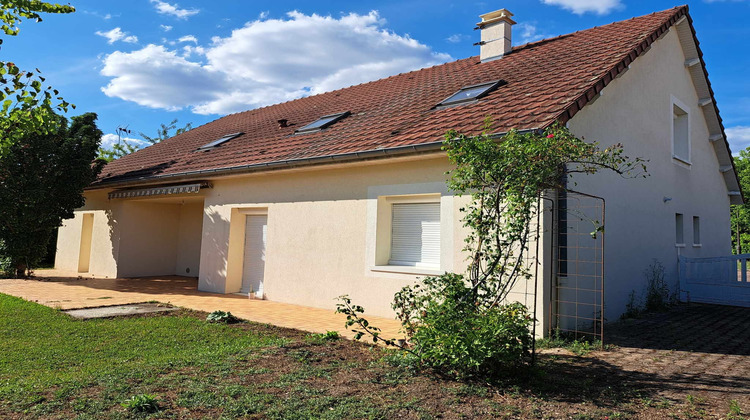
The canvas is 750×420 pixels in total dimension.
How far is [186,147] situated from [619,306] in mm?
14346

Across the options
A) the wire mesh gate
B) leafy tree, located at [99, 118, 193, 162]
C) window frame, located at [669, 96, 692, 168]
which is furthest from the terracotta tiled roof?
leafy tree, located at [99, 118, 193, 162]

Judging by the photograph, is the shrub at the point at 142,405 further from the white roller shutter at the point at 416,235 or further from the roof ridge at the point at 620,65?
the roof ridge at the point at 620,65

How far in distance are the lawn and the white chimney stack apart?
30.8ft

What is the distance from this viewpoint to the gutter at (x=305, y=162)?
8.00 meters

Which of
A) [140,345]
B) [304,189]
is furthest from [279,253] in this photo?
[140,345]

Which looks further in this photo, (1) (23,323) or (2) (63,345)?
(1) (23,323)

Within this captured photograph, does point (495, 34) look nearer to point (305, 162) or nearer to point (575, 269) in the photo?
point (305, 162)

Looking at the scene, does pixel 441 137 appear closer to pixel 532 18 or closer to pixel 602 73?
pixel 602 73

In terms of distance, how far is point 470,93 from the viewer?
400 inches

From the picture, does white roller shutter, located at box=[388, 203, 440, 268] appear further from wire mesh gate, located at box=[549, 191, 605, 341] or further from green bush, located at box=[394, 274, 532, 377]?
green bush, located at box=[394, 274, 532, 377]

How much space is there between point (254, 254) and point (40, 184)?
6911 millimetres

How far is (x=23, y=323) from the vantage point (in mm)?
7797

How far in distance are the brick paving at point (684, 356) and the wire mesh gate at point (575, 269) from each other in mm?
491

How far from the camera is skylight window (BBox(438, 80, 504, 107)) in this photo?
32.4 feet
